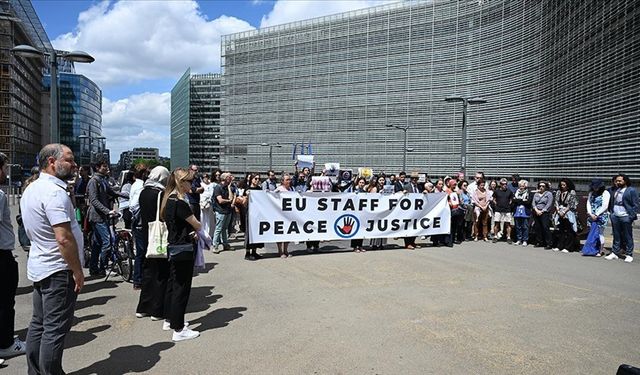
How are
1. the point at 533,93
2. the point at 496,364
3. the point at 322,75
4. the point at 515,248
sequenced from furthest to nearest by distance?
the point at 322,75, the point at 533,93, the point at 515,248, the point at 496,364

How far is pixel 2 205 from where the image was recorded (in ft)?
15.6

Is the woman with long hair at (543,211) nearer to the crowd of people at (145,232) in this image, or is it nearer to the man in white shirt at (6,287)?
the crowd of people at (145,232)

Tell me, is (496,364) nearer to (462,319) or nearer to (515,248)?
(462,319)

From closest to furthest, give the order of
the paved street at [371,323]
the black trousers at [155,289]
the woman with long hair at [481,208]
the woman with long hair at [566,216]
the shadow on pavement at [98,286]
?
the paved street at [371,323] < the black trousers at [155,289] < the shadow on pavement at [98,286] < the woman with long hair at [566,216] < the woman with long hair at [481,208]

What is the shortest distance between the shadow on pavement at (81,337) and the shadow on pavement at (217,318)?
3.43ft

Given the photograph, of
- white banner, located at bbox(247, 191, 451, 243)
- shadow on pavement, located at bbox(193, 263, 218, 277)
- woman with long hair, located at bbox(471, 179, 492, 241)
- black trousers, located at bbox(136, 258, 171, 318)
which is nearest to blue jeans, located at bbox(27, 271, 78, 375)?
black trousers, located at bbox(136, 258, 171, 318)

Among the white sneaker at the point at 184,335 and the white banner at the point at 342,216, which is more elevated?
the white banner at the point at 342,216

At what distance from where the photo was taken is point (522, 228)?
42.3 feet

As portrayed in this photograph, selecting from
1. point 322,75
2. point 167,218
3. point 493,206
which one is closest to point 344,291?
point 167,218

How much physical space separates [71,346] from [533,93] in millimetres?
54440

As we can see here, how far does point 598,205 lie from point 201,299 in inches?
373

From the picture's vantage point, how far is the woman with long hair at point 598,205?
426 inches

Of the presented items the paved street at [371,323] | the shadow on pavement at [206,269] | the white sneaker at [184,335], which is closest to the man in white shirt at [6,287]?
the paved street at [371,323]

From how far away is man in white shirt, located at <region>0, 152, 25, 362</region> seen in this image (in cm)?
457
